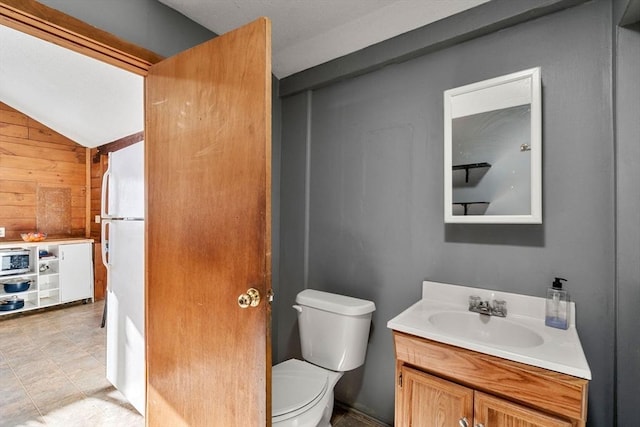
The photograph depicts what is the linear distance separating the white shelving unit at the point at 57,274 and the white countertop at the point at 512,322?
4.45 m

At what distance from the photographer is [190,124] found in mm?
1395

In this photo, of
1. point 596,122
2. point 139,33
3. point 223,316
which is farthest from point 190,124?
point 596,122

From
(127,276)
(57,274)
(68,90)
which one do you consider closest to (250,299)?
(127,276)

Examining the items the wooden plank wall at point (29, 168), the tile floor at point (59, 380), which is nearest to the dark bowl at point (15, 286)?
the tile floor at point (59, 380)

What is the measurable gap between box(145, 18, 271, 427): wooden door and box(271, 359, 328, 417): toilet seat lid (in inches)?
7.9

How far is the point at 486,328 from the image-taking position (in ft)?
4.59

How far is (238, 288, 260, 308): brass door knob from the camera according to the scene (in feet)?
3.82

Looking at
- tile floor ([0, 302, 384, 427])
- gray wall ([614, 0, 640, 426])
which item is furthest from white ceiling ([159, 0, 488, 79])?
A: tile floor ([0, 302, 384, 427])

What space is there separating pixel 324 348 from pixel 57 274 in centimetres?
406

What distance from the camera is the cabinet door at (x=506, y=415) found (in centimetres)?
101

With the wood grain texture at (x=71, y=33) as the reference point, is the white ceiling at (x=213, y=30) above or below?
above

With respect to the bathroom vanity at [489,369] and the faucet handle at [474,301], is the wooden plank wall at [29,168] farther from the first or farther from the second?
the faucet handle at [474,301]

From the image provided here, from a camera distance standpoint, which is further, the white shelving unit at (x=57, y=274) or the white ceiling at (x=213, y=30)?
the white shelving unit at (x=57, y=274)

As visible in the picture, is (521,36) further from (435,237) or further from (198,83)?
(198,83)
